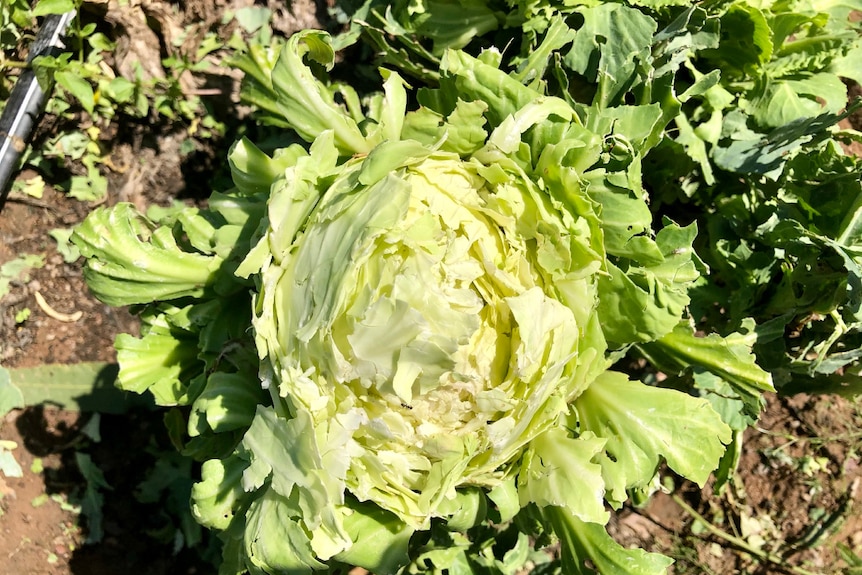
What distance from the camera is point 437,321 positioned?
1689 mm

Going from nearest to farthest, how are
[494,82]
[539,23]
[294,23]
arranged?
[494,82]
[539,23]
[294,23]

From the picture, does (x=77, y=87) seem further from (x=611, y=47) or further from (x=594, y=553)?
(x=594, y=553)

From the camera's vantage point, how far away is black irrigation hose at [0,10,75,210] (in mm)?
2998

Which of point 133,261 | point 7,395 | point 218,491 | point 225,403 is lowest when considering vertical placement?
point 7,395

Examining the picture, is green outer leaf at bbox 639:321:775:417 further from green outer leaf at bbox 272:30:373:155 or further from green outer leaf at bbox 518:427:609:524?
green outer leaf at bbox 272:30:373:155

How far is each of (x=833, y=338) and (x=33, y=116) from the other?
319 centimetres

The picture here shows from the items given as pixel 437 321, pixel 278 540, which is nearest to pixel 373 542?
pixel 278 540

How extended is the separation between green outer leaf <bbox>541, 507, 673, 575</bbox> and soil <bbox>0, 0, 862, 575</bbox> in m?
1.32

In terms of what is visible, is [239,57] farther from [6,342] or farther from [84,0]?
[6,342]

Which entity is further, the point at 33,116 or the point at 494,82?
the point at 33,116

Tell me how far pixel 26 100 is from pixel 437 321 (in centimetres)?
233

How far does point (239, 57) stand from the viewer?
2.42 metres

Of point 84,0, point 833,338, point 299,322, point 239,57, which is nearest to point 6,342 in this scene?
point 84,0

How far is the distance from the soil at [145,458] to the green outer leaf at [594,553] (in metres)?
1.32
